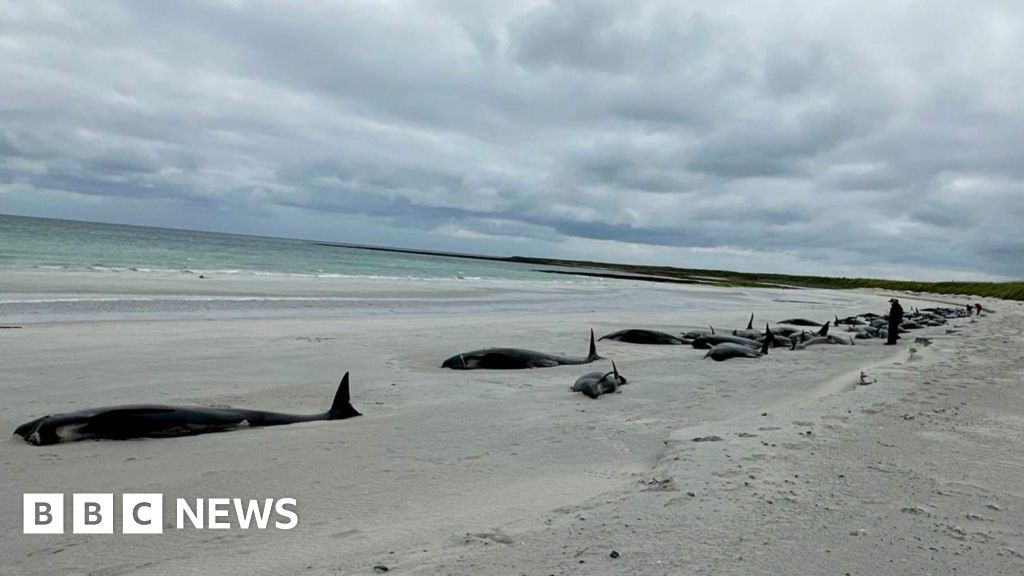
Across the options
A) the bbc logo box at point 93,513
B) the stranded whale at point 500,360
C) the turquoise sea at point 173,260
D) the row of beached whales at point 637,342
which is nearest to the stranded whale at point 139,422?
the bbc logo box at point 93,513

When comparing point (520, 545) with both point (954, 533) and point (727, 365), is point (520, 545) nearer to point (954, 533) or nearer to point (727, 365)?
point (954, 533)

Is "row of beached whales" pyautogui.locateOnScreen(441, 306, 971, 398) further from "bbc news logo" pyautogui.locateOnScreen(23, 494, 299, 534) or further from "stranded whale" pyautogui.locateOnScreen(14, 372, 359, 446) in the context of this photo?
"bbc news logo" pyautogui.locateOnScreen(23, 494, 299, 534)

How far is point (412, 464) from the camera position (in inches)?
228

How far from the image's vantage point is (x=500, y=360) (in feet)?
40.0

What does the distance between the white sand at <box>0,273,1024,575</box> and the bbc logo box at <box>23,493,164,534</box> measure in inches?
4.8

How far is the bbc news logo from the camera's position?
4.34 m

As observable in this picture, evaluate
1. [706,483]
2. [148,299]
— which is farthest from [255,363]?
[148,299]

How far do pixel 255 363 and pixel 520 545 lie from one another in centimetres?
803

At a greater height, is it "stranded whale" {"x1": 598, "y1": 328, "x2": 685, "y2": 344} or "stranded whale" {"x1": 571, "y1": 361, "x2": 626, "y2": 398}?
"stranded whale" {"x1": 571, "y1": 361, "x2": 626, "y2": 398}

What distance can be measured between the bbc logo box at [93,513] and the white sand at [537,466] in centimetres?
12

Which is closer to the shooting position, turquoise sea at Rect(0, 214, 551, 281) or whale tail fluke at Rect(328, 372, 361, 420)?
whale tail fluke at Rect(328, 372, 361, 420)

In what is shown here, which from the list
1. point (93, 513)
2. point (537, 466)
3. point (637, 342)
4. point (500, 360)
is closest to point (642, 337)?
point (637, 342)

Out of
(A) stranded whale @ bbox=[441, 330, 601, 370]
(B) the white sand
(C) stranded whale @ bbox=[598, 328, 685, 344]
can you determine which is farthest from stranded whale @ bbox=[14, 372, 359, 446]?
(C) stranded whale @ bbox=[598, 328, 685, 344]

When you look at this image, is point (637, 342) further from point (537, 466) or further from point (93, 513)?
point (93, 513)
